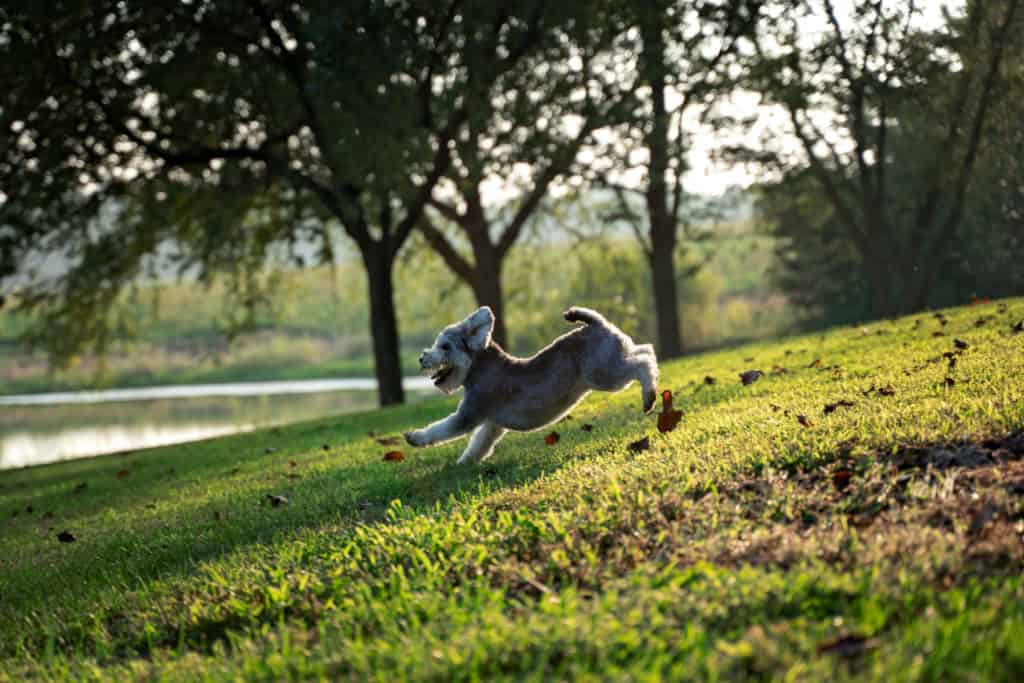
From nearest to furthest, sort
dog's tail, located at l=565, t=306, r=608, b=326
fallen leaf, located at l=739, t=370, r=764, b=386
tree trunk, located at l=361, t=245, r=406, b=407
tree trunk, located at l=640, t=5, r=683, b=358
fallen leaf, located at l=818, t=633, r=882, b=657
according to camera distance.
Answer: fallen leaf, located at l=818, t=633, r=882, b=657 → dog's tail, located at l=565, t=306, r=608, b=326 → fallen leaf, located at l=739, t=370, r=764, b=386 → tree trunk, located at l=640, t=5, r=683, b=358 → tree trunk, located at l=361, t=245, r=406, b=407

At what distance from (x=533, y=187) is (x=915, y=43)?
9.37 m

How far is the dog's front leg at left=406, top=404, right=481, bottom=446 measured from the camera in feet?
21.7

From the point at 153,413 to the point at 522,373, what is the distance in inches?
1278

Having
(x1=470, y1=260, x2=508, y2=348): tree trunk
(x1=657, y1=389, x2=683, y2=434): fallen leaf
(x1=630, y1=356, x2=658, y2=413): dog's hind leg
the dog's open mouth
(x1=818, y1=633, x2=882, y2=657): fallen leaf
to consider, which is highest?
(x1=470, y1=260, x2=508, y2=348): tree trunk

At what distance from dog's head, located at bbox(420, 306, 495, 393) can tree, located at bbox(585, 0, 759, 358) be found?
42.4 feet

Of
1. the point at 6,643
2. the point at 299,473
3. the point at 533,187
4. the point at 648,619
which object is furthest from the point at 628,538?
the point at 533,187

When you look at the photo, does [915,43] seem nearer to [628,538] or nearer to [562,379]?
[562,379]

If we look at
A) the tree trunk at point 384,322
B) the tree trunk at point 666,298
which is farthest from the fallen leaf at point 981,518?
the tree trunk at point 666,298

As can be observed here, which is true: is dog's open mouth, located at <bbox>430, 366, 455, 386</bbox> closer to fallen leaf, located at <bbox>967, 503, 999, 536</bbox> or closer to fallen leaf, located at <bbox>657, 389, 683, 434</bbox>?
fallen leaf, located at <bbox>657, 389, 683, 434</bbox>

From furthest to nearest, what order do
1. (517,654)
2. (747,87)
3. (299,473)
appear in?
(747,87) < (299,473) < (517,654)

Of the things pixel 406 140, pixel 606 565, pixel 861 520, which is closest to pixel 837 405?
pixel 861 520

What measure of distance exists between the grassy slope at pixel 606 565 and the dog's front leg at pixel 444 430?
1.13 feet

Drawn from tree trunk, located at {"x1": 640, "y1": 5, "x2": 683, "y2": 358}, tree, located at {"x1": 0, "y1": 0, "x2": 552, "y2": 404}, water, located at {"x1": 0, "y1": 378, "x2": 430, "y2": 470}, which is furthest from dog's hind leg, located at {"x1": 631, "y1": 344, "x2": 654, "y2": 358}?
water, located at {"x1": 0, "y1": 378, "x2": 430, "y2": 470}

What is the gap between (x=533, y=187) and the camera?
75.6 feet
